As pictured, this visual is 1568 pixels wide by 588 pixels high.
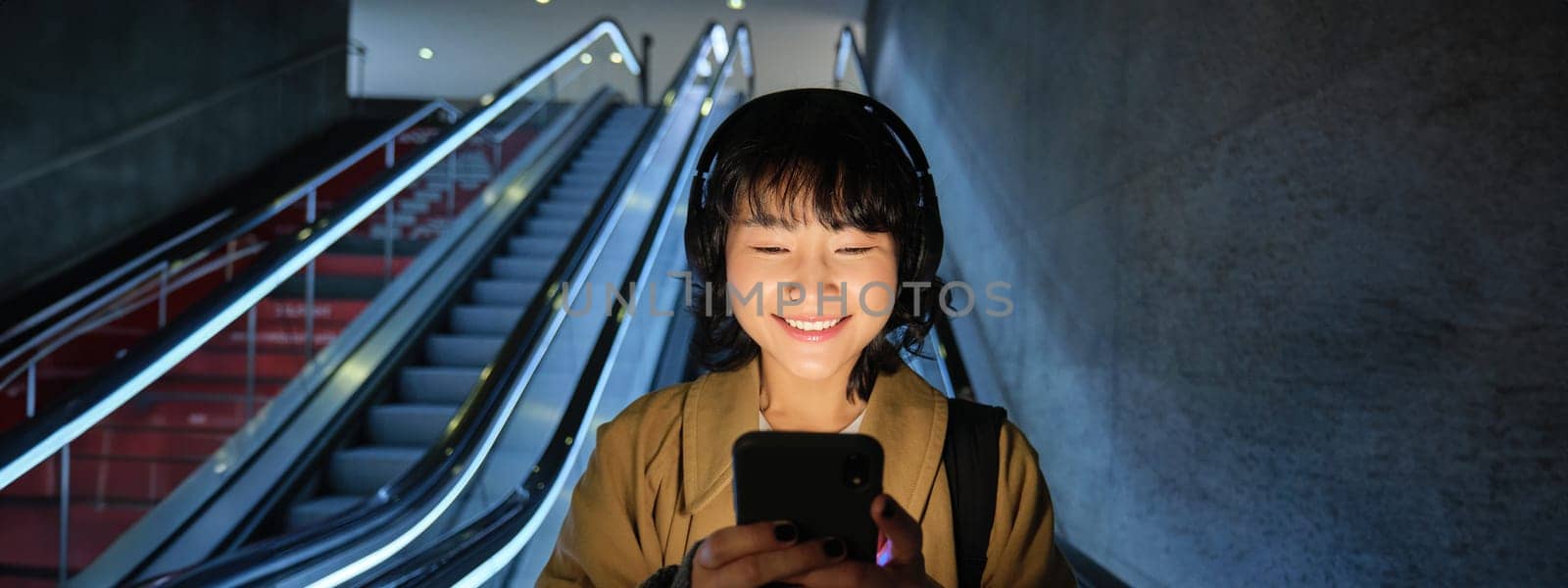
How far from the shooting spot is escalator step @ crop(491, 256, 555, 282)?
628cm

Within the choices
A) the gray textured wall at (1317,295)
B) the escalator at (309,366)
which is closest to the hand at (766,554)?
the gray textured wall at (1317,295)

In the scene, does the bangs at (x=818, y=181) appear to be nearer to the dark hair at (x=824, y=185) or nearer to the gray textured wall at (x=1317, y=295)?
the dark hair at (x=824, y=185)

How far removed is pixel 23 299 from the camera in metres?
5.87

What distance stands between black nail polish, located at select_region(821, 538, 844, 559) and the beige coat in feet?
0.87

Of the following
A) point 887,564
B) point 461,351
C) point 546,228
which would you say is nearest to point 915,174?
point 887,564

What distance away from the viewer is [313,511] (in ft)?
13.2

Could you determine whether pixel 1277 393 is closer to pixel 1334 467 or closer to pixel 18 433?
pixel 1334 467

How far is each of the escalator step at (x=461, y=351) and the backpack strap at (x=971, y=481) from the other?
4571 mm

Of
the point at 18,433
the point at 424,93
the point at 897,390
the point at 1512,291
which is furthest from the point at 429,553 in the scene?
the point at 424,93

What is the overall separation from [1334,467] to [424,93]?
18.3m

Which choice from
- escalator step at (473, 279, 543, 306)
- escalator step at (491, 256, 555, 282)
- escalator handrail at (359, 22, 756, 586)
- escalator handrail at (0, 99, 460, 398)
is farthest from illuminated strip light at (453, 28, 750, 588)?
escalator handrail at (0, 99, 460, 398)

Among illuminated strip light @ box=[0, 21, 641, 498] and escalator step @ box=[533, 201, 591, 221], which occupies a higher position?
escalator step @ box=[533, 201, 591, 221]

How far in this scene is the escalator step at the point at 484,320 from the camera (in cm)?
563

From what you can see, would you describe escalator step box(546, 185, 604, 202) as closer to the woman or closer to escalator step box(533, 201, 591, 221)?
escalator step box(533, 201, 591, 221)
